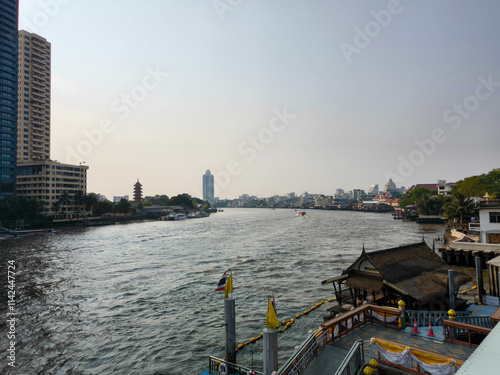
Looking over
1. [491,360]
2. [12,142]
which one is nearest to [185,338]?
[491,360]

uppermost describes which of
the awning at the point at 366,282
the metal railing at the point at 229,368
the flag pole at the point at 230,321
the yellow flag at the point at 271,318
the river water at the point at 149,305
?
the yellow flag at the point at 271,318

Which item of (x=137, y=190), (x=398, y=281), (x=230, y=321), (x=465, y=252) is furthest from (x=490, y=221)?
(x=137, y=190)

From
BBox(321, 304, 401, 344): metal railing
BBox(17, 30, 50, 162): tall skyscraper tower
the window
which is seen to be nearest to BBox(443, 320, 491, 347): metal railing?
BBox(321, 304, 401, 344): metal railing

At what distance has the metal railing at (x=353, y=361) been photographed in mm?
9023

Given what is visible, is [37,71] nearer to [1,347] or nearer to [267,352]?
[1,347]

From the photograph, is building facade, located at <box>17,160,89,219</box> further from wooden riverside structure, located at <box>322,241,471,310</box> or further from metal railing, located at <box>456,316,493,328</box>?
metal railing, located at <box>456,316,493,328</box>

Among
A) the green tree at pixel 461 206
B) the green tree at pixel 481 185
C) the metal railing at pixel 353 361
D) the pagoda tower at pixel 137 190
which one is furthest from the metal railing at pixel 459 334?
the pagoda tower at pixel 137 190

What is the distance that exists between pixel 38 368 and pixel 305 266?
31.1 m

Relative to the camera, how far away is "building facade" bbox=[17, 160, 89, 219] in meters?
110

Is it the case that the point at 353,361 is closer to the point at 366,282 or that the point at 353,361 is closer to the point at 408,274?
the point at 366,282

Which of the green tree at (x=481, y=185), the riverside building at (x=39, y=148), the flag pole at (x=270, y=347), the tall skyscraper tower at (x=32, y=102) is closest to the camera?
the flag pole at (x=270, y=347)

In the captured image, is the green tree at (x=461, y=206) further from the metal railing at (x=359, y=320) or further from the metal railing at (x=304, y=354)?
the metal railing at (x=304, y=354)

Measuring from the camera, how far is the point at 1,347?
19453 mm

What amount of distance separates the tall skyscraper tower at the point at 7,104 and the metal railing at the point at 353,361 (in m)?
132
